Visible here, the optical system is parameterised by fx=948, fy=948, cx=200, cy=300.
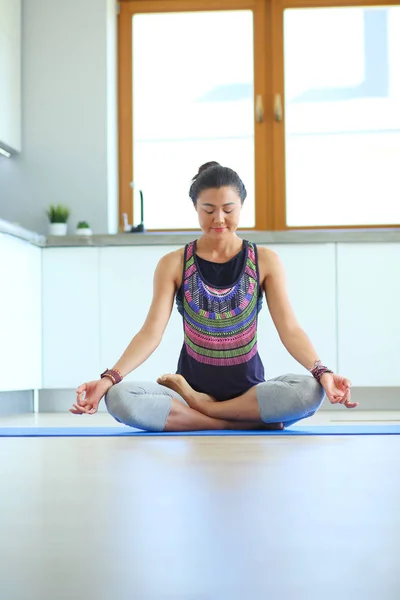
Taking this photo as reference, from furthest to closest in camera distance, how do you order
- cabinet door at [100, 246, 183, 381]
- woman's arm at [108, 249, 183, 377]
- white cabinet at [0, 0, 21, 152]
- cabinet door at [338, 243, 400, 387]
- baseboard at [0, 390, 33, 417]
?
white cabinet at [0, 0, 21, 152], cabinet door at [100, 246, 183, 381], cabinet door at [338, 243, 400, 387], baseboard at [0, 390, 33, 417], woman's arm at [108, 249, 183, 377]

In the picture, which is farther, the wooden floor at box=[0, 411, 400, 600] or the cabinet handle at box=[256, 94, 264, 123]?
the cabinet handle at box=[256, 94, 264, 123]

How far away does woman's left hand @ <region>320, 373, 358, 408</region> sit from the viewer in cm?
238

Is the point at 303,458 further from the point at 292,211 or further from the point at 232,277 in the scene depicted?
the point at 292,211

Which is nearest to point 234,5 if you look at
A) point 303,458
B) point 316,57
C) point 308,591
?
point 316,57

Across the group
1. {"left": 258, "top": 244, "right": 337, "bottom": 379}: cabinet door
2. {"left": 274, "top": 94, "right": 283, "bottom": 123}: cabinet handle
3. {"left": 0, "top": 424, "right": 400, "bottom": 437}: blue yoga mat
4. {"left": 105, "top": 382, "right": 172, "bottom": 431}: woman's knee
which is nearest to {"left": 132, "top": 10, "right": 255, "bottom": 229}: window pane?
{"left": 274, "top": 94, "right": 283, "bottom": 123}: cabinet handle

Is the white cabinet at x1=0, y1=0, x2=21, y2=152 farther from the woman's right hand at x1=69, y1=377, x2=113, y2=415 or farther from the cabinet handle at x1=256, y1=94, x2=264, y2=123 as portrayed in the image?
the woman's right hand at x1=69, y1=377, x2=113, y2=415

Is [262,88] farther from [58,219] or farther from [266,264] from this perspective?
[266,264]

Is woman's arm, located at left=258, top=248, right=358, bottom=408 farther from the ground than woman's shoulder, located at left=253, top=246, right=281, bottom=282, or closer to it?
closer to it

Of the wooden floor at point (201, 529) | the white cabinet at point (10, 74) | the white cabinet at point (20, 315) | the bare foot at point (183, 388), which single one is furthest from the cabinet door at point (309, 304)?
the wooden floor at point (201, 529)

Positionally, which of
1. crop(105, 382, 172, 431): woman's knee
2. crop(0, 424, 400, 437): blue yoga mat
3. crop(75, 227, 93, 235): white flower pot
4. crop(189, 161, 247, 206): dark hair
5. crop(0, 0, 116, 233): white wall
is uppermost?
crop(0, 0, 116, 233): white wall

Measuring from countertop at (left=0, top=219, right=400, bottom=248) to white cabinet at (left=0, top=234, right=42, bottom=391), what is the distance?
0.40 feet

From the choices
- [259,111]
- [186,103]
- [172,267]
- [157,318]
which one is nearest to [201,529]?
[157,318]

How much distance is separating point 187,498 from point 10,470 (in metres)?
0.52

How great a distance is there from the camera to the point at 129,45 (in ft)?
18.7
